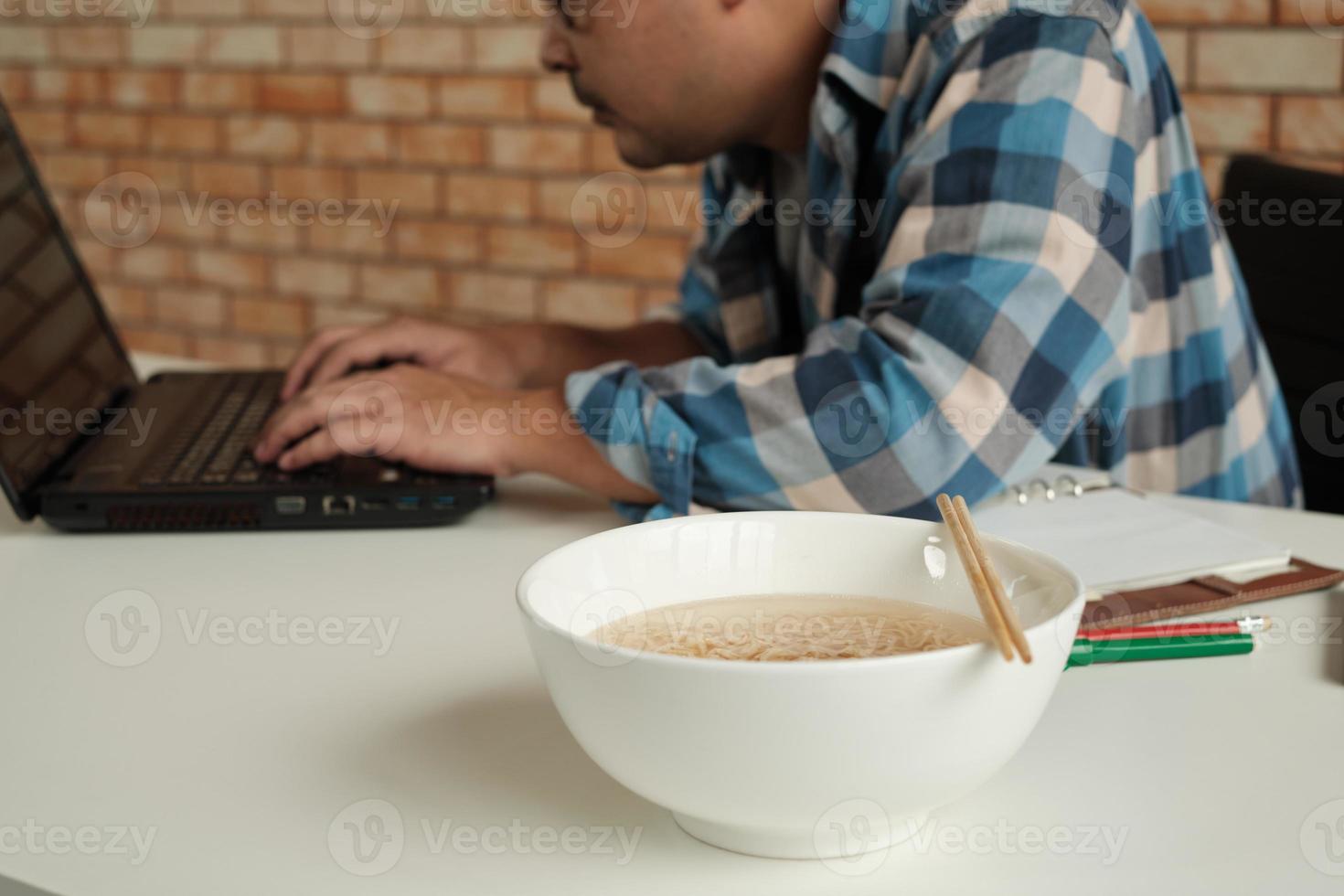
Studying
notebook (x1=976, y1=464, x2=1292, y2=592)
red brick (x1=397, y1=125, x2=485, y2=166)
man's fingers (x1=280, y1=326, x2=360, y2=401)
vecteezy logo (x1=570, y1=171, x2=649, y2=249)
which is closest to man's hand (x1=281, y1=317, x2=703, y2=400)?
man's fingers (x1=280, y1=326, x2=360, y2=401)

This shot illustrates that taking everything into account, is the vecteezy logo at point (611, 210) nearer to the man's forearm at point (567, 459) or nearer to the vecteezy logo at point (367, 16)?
the vecteezy logo at point (367, 16)

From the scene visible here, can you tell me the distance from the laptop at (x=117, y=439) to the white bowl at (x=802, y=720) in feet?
1.41

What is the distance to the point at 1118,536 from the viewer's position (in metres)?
A: 0.79

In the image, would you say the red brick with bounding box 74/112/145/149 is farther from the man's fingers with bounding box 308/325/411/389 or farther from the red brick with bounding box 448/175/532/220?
the man's fingers with bounding box 308/325/411/389

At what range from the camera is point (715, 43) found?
1.18 m

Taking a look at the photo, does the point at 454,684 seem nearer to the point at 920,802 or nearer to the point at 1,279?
the point at 920,802

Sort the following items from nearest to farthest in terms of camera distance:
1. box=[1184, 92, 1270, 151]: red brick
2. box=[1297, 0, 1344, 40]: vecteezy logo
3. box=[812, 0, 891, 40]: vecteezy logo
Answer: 1. box=[812, 0, 891, 40]: vecteezy logo
2. box=[1297, 0, 1344, 40]: vecteezy logo
3. box=[1184, 92, 1270, 151]: red brick

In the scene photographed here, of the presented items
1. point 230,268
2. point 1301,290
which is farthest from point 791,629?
point 230,268

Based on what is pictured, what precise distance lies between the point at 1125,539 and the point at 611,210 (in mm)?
1775

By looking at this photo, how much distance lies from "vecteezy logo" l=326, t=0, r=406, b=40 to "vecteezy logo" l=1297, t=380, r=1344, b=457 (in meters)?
1.85

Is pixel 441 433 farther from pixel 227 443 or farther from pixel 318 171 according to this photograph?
pixel 318 171

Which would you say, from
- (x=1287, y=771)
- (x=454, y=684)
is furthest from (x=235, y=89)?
(x=1287, y=771)

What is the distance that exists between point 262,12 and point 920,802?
106 inches

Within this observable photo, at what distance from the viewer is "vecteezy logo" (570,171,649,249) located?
7.93 ft
